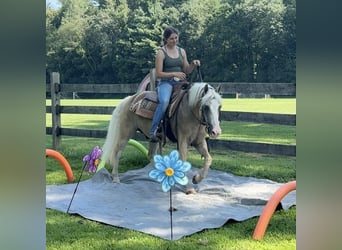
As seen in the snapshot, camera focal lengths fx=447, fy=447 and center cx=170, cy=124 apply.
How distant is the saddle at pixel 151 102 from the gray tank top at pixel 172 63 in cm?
11

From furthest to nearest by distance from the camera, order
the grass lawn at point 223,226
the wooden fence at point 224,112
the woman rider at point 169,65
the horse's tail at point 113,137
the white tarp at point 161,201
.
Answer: the horse's tail at point 113,137, the wooden fence at point 224,112, the woman rider at point 169,65, the white tarp at point 161,201, the grass lawn at point 223,226

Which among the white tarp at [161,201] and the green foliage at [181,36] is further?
the green foliage at [181,36]

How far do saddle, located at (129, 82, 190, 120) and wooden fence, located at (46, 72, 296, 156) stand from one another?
0.25m

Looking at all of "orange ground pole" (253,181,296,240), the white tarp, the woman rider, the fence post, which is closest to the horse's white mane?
the woman rider

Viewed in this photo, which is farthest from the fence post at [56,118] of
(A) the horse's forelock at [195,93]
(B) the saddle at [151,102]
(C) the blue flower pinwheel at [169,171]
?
(C) the blue flower pinwheel at [169,171]

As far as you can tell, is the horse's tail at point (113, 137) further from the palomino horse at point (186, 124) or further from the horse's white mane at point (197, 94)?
the horse's white mane at point (197, 94)

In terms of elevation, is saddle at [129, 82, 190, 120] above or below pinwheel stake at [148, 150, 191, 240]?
above

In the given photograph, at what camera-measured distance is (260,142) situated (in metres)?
3.43

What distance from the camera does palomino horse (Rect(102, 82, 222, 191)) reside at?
2.66m

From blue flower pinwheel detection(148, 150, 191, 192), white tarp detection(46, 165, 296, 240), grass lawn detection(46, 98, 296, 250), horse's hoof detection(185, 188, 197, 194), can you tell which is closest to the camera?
grass lawn detection(46, 98, 296, 250)

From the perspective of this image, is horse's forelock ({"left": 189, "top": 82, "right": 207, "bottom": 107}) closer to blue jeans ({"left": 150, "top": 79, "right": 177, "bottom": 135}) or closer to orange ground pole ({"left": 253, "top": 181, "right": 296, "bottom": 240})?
blue jeans ({"left": 150, "top": 79, "right": 177, "bottom": 135})

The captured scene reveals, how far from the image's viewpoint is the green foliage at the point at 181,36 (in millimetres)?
2645

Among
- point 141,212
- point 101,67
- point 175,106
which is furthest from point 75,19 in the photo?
point 141,212
